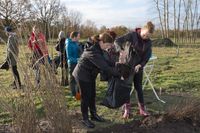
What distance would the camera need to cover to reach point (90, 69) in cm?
717

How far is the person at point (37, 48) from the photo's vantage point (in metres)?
6.19

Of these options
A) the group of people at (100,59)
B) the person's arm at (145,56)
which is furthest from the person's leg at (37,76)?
the person's arm at (145,56)

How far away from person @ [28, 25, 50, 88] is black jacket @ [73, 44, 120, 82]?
86 cm

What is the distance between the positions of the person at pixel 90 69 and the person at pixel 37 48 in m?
0.88

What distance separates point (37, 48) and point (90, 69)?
1154 mm

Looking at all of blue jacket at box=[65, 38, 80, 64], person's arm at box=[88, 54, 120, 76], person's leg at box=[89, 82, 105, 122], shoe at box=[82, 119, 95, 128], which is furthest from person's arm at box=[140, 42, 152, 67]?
blue jacket at box=[65, 38, 80, 64]

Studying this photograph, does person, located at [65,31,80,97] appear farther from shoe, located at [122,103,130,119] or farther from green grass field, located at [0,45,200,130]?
shoe, located at [122,103,130,119]

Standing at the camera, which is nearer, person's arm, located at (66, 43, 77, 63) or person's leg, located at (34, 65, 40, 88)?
person's leg, located at (34, 65, 40, 88)

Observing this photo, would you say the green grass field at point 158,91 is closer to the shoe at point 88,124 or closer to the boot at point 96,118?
the boot at point 96,118

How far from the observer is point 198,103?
7.81 meters

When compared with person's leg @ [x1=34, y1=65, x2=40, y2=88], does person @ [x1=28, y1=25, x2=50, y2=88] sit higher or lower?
higher

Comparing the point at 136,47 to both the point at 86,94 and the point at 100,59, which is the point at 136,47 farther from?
the point at 86,94

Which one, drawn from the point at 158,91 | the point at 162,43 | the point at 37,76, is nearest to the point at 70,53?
the point at 158,91

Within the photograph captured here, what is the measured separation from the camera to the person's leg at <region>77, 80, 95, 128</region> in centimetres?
721
